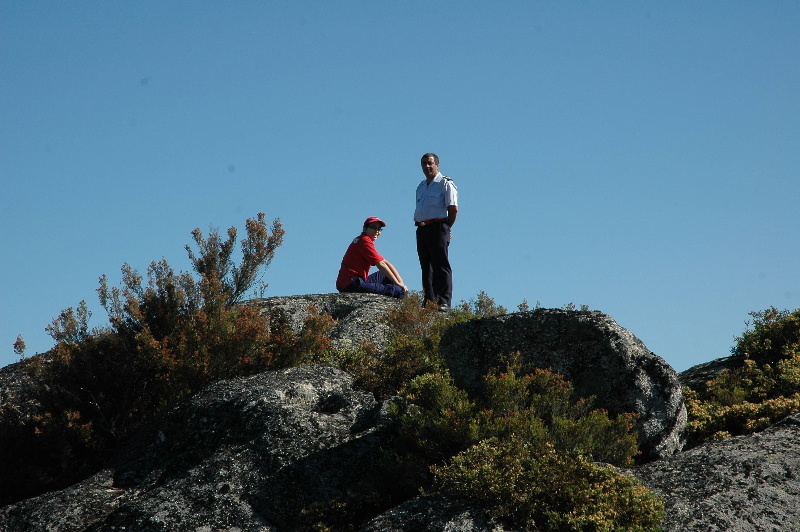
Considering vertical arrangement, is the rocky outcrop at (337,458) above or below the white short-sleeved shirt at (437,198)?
below

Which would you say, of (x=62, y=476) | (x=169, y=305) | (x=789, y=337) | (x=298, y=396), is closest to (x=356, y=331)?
(x=169, y=305)

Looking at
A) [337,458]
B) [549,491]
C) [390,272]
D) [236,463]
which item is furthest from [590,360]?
[390,272]

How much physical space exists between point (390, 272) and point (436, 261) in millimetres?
1396

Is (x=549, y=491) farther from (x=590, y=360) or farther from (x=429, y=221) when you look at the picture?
(x=429, y=221)

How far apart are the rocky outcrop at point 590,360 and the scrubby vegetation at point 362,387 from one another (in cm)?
26

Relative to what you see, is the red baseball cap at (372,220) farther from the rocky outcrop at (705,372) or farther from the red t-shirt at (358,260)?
the rocky outcrop at (705,372)

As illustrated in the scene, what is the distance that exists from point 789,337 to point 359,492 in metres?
6.70

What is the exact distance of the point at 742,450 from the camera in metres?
8.23

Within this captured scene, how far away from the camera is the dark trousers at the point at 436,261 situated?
48.3ft

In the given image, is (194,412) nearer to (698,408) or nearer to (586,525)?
(586,525)

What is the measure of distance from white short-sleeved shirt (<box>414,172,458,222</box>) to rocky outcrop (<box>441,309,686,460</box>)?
5.02 metres

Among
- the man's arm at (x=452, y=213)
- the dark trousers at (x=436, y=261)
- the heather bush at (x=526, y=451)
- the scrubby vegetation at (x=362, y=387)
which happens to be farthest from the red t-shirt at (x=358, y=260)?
the heather bush at (x=526, y=451)

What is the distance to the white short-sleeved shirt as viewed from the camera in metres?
14.6

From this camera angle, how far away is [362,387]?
9.88m
